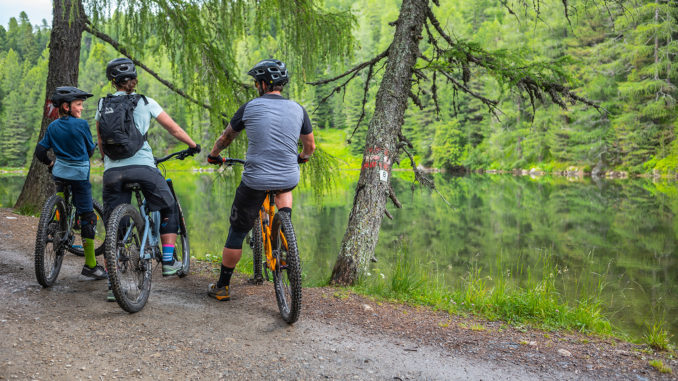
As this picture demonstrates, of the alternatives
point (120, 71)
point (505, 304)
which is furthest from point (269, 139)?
point (505, 304)

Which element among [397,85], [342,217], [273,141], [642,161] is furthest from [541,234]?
[642,161]

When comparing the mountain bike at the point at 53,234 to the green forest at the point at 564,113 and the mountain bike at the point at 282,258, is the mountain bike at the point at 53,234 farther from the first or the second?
the green forest at the point at 564,113

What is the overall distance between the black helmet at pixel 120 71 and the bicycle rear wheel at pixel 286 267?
5.87 ft

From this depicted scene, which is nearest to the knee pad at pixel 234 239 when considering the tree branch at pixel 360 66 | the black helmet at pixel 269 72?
the black helmet at pixel 269 72

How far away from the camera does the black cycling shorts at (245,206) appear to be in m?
3.91

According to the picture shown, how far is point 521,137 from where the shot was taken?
4712 cm

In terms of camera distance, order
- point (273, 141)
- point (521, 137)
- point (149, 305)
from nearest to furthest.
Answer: point (273, 141) → point (149, 305) → point (521, 137)

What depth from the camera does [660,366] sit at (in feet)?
10.4

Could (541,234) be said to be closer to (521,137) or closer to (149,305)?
(149,305)

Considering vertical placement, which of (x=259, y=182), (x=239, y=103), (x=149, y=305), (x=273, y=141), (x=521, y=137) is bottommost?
(x=149, y=305)

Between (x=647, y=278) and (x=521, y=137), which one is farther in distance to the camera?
(x=521, y=137)

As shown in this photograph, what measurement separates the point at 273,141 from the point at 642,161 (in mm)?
40050

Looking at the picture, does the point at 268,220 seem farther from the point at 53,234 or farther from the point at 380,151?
the point at 53,234

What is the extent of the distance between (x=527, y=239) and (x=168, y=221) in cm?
1165
